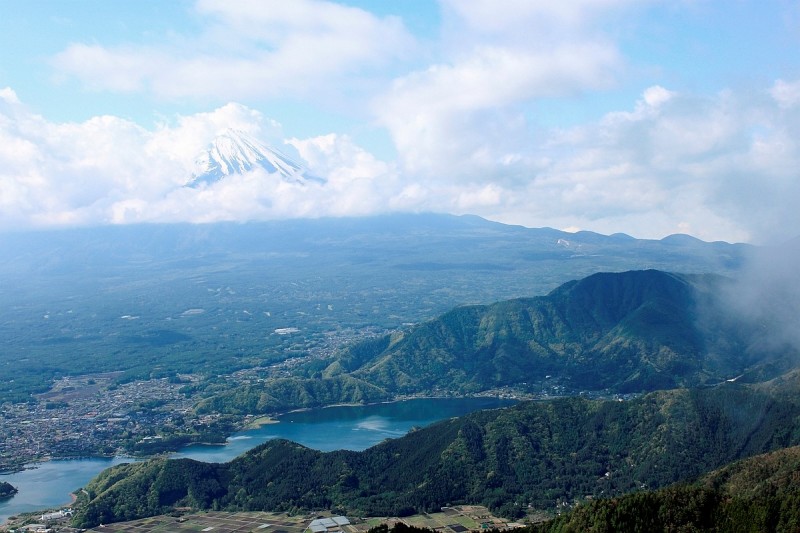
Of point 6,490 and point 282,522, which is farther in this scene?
point 6,490

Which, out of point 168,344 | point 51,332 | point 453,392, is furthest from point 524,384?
point 51,332

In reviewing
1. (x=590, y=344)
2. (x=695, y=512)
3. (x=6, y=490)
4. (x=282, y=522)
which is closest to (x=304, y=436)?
(x=6, y=490)

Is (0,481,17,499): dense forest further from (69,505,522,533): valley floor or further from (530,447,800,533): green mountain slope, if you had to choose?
(530,447,800,533): green mountain slope

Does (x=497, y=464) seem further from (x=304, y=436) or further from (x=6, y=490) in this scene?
(x=6, y=490)

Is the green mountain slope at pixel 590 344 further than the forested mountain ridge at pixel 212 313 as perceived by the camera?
No

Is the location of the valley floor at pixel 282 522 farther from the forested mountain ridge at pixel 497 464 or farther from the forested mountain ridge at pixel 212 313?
the forested mountain ridge at pixel 212 313

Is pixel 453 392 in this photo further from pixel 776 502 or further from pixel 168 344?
pixel 776 502

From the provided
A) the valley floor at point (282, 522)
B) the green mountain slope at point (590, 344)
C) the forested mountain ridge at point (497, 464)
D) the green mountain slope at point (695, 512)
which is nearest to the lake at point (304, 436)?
the forested mountain ridge at point (497, 464)
